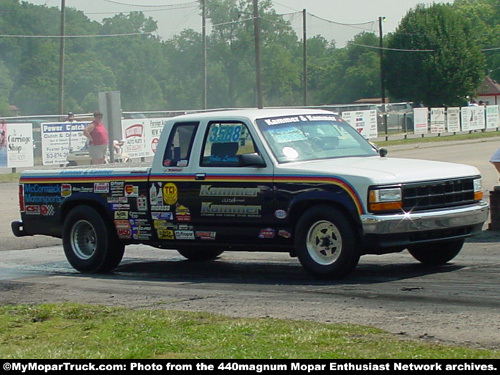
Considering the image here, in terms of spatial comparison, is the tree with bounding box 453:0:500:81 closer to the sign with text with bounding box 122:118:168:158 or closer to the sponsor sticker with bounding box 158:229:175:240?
the sign with text with bounding box 122:118:168:158

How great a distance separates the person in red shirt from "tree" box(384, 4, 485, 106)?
5879 cm

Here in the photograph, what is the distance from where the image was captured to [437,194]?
936cm

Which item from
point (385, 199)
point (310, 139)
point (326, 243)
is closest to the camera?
point (385, 199)

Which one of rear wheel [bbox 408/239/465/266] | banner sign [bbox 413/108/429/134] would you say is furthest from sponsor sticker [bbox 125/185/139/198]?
banner sign [bbox 413/108/429/134]

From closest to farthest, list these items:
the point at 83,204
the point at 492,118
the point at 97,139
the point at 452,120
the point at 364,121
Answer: the point at 83,204, the point at 97,139, the point at 364,121, the point at 452,120, the point at 492,118

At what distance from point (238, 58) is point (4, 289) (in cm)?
7403

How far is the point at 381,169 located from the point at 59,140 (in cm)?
2217

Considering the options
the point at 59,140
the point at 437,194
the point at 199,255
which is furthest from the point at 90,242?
the point at 59,140

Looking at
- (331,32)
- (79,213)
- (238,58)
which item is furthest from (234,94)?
(79,213)

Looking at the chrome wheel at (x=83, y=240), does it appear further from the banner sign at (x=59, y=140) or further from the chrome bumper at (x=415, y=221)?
the banner sign at (x=59, y=140)

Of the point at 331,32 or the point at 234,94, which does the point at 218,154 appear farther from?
the point at 234,94

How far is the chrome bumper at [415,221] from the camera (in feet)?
29.5

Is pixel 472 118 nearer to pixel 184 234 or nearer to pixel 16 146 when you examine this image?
pixel 16 146

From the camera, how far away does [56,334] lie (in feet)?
23.4
